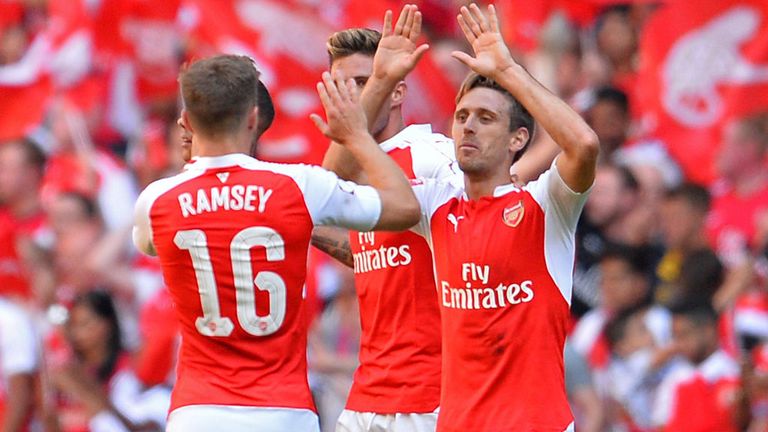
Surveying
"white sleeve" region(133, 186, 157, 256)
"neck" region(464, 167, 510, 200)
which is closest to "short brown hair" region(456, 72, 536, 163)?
"neck" region(464, 167, 510, 200)

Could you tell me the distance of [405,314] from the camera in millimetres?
8992

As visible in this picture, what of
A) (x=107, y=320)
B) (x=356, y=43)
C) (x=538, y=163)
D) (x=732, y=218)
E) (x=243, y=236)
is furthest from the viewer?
(x=732, y=218)

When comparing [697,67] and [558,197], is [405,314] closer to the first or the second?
[558,197]

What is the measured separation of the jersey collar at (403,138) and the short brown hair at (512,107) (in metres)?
0.63

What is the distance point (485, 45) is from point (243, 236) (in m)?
1.35

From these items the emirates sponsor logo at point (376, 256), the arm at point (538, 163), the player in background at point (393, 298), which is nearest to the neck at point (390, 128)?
the player in background at point (393, 298)

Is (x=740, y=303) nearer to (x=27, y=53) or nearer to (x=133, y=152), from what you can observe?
(x=133, y=152)

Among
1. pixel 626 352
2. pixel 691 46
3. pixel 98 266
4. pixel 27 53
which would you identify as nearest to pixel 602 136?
pixel 691 46

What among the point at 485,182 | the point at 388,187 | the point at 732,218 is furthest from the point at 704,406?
the point at 388,187

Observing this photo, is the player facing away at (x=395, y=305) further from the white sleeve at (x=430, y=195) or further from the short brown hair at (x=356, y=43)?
the white sleeve at (x=430, y=195)

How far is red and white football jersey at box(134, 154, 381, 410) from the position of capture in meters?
7.84

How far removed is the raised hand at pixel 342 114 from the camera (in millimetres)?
8016

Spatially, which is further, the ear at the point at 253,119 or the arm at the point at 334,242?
the arm at the point at 334,242

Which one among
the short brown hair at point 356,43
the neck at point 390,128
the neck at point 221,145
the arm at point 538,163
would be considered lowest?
the neck at point 221,145
